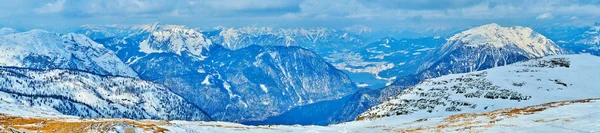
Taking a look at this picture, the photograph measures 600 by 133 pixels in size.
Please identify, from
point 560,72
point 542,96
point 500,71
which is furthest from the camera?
point 500,71

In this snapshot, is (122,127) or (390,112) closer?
(122,127)

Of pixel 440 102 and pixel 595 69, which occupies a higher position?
pixel 595 69

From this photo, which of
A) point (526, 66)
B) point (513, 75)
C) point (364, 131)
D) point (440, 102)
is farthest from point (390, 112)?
point (526, 66)

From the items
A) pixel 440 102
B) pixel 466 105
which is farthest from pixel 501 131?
pixel 440 102

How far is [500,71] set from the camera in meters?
139

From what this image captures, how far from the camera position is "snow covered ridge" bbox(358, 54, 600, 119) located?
9125cm

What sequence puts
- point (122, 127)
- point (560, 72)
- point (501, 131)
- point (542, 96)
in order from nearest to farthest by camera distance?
1. point (501, 131)
2. point (122, 127)
3. point (542, 96)
4. point (560, 72)

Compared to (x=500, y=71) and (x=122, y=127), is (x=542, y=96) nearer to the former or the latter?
(x=500, y=71)

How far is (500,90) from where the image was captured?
102 m

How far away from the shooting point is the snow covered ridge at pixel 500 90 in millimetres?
91250

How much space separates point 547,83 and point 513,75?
20.0 meters

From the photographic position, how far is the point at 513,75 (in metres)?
127

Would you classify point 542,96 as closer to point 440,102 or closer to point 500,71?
point 440,102

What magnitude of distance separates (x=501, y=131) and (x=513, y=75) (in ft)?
Result: 309
